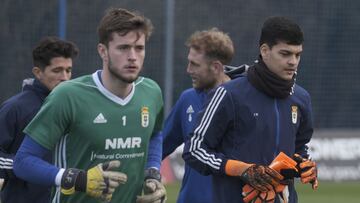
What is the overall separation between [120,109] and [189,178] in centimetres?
184

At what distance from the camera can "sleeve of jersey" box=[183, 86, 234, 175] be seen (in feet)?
23.4

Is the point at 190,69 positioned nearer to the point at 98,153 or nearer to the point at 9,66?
the point at 98,153

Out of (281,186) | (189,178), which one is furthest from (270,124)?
(189,178)

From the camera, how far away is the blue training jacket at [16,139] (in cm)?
844

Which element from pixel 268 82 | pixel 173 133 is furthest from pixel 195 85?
pixel 268 82

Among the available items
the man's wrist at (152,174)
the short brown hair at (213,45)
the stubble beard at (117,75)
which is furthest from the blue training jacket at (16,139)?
the stubble beard at (117,75)

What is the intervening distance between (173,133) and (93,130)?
2.19 meters

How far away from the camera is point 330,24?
20938 millimetres

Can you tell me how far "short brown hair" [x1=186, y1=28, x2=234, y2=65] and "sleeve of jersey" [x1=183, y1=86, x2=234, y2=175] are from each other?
1.85m

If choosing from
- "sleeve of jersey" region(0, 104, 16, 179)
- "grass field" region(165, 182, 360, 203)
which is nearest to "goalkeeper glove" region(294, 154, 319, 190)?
"sleeve of jersey" region(0, 104, 16, 179)

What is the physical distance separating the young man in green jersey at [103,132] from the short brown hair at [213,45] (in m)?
2.06

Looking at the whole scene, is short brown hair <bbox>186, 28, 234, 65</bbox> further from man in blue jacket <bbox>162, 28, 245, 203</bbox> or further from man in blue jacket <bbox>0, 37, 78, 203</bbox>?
man in blue jacket <bbox>0, 37, 78, 203</bbox>

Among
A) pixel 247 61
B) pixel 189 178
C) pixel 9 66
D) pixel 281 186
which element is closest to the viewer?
pixel 281 186

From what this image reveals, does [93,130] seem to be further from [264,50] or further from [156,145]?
[264,50]
